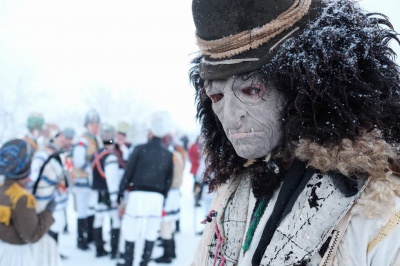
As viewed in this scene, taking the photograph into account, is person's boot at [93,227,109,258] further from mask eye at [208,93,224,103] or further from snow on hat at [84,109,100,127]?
mask eye at [208,93,224,103]

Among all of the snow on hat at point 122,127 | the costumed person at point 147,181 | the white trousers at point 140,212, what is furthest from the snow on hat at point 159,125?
the snow on hat at point 122,127

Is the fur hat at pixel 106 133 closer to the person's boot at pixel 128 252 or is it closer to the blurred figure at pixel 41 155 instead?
the blurred figure at pixel 41 155

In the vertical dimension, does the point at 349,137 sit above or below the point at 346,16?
below

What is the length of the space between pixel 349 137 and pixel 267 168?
316 mm

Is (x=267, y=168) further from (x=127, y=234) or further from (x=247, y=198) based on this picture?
(x=127, y=234)

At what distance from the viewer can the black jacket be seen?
5.27m

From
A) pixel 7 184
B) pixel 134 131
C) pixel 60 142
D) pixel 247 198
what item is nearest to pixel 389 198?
pixel 247 198

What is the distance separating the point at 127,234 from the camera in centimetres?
543

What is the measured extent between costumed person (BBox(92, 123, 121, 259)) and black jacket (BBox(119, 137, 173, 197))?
1.67 feet

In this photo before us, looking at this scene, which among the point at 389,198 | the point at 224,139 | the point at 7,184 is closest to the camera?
the point at 389,198

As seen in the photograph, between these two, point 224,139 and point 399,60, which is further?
point 224,139

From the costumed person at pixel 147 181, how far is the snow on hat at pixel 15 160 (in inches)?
82.1

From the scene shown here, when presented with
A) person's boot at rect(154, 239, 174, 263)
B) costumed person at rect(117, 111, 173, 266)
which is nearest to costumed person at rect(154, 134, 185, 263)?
person's boot at rect(154, 239, 174, 263)

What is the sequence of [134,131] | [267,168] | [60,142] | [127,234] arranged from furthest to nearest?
[134,131] → [60,142] → [127,234] → [267,168]
